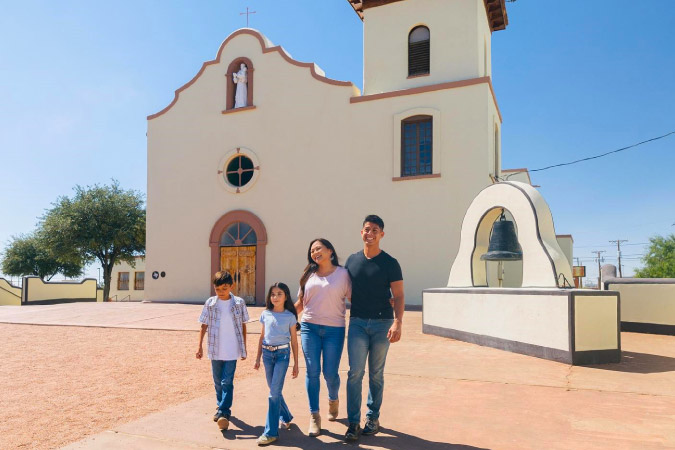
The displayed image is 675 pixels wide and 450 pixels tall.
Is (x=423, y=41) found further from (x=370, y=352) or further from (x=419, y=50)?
(x=370, y=352)

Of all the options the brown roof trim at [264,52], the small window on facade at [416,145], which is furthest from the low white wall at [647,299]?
the brown roof trim at [264,52]

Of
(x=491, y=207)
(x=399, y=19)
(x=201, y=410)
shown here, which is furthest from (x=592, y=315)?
(x=399, y=19)

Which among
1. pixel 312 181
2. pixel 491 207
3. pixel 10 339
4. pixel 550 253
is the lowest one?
pixel 10 339

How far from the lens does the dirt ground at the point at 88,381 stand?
195 inches

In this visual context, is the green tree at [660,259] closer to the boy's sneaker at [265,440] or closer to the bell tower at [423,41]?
the bell tower at [423,41]

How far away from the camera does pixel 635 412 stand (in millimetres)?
5094

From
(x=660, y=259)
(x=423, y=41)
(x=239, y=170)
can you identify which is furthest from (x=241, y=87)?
(x=660, y=259)

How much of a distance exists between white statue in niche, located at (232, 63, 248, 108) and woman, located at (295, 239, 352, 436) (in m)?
16.8

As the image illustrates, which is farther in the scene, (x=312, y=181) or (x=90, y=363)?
(x=312, y=181)

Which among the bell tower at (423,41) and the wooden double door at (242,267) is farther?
the wooden double door at (242,267)

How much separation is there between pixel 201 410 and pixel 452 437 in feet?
8.19

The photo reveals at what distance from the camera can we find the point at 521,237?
9133 mm

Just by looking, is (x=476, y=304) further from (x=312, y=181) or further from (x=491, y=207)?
(x=312, y=181)

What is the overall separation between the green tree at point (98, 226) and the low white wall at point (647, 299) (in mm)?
24532
